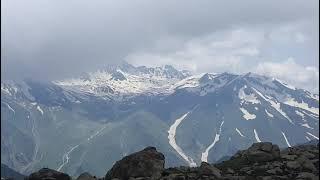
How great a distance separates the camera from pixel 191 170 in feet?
227

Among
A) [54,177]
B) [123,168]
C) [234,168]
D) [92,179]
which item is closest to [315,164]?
[234,168]

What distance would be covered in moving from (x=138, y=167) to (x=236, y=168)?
13.4 meters

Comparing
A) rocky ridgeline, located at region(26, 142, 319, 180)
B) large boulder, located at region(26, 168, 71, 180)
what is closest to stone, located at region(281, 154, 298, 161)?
rocky ridgeline, located at region(26, 142, 319, 180)

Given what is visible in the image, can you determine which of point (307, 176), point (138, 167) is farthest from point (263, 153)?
point (138, 167)

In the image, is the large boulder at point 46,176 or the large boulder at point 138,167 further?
the large boulder at point 46,176

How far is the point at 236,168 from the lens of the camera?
232 feet

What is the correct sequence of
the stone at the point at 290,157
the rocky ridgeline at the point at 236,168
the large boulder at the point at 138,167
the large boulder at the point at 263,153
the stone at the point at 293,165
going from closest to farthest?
the rocky ridgeline at the point at 236,168 → the stone at the point at 293,165 → the large boulder at the point at 138,167 → the stone at the point at 290,157 → the large boulder at the point at 263,153

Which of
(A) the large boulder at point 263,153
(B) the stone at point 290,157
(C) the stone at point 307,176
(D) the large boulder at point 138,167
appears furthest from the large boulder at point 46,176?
(C) the stone at point 307,176

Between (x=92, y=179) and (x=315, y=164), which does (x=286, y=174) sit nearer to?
(x=315, y=164)

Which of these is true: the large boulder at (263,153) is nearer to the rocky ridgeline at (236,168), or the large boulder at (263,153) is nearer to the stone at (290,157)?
the rocky ridgeline at (236,168)

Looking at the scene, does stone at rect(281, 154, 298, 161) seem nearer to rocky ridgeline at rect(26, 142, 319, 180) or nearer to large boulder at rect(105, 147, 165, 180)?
rocky ridgeline at rect(26, 142, 319, 180)

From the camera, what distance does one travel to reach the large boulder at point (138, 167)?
68694 millimetres

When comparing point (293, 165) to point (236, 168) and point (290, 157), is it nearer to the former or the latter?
point (290, 157)

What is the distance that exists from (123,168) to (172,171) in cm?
676
